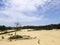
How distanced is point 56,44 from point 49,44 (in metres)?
1.04

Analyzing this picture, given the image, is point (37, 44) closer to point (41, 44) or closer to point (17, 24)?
point (41, 44)

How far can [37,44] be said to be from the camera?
849 inches

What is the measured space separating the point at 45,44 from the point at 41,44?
1.88 ft

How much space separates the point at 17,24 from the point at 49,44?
17.4 meters

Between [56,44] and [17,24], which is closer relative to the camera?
[56,44]

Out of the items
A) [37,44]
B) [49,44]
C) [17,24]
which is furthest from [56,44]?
[17,24]

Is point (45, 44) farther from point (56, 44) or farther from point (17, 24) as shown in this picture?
point (17, 24)

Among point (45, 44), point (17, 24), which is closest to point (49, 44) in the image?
point (45, 44)

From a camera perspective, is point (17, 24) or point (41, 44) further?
point (17, 24)

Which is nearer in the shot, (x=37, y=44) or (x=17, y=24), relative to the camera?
(x=37, y=44)

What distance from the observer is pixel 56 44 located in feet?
72.0

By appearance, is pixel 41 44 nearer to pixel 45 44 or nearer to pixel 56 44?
pixel 45 44

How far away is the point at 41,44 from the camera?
21734 millimetres

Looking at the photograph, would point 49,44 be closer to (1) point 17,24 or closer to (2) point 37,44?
(2) point 37,44
